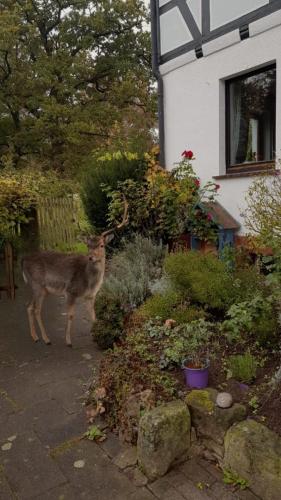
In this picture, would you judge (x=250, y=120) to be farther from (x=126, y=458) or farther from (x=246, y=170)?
(x=126, y=458)

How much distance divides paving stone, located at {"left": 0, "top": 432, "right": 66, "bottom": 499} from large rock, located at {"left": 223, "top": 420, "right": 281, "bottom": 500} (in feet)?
3.81

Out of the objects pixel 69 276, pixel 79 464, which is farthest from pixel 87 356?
pixel 79 464

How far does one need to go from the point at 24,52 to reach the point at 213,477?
823 inches

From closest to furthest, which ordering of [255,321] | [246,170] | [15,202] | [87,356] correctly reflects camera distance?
[255,321], [87,356], [246,170], [15,202]

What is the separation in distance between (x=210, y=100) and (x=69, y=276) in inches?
158

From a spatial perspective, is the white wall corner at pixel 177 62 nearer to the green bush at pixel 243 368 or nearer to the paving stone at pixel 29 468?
the green bush at pixel 243 368

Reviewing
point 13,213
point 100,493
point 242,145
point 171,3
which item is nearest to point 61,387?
point 100,493

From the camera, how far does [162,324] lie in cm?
423

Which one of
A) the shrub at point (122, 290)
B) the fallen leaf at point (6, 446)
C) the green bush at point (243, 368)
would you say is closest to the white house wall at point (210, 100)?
the shrub at point (122, 290)

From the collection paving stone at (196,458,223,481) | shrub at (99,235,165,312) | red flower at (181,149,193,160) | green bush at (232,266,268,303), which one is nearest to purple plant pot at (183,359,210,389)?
paving stone at (196,458,223,481)

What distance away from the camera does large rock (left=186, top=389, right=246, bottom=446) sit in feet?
9.05

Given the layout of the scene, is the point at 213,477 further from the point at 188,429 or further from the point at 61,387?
the point at 61,387

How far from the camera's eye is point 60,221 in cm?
1152

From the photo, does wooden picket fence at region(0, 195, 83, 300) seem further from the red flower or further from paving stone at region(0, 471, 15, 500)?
paving stone at region(0, 471, 15, 500)
